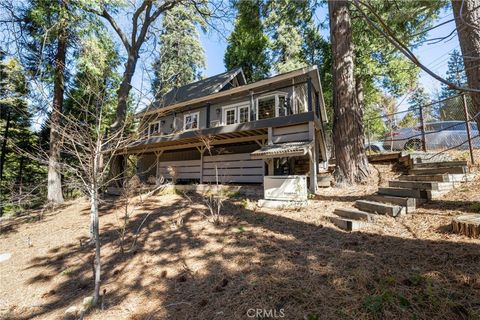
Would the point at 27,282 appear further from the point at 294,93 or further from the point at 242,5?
the point at 242,5

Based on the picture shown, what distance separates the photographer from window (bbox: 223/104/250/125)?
12.3 meters

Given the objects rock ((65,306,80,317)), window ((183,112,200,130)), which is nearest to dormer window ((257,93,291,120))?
window ((183,112,200,130))

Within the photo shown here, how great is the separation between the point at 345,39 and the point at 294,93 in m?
3.30

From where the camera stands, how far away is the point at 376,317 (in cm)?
207

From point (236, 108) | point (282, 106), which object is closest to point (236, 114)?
point (236, 108)

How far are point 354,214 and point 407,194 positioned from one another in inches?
63.5

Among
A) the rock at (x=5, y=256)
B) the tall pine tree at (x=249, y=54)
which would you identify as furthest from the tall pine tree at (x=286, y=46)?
the rock at (x=5, y=256)

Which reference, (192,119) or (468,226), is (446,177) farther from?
(192,119)

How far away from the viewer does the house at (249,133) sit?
26.3 feet

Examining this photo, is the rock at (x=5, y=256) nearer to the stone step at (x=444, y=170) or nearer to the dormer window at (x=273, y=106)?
the dormer window at (x=273, y=106)

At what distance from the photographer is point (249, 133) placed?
9.65 metres

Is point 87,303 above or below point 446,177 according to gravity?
below

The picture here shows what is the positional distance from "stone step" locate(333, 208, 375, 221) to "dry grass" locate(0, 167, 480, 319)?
219 millimetres

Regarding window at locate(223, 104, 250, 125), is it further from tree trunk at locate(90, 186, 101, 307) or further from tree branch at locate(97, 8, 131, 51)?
tree trunk at locate(90, 186, 101, 307)
